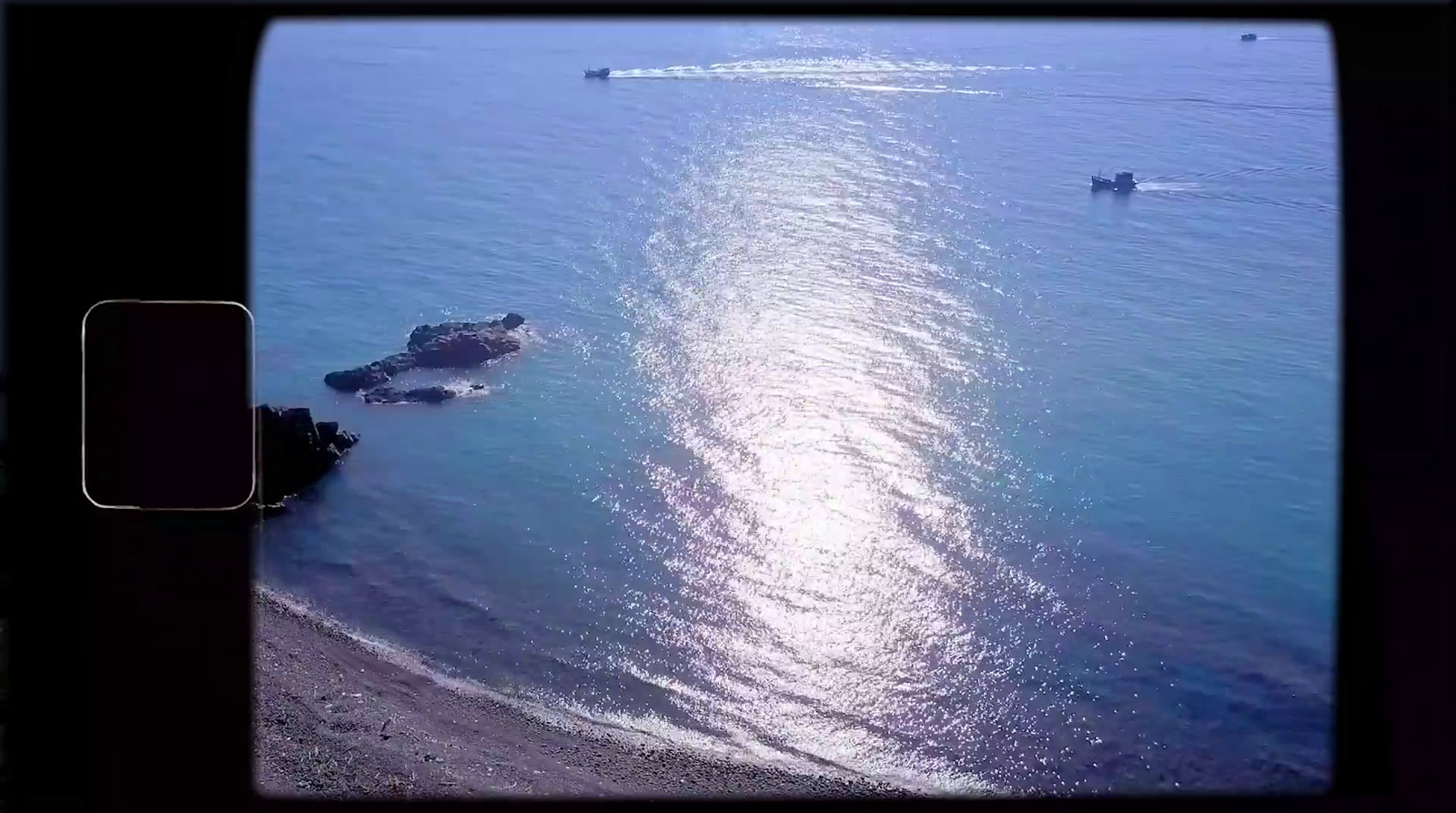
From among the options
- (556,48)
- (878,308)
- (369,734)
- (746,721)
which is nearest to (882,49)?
(556,48)

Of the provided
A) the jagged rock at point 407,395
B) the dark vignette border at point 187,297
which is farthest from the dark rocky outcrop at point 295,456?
the dark vignette border at point 187,297

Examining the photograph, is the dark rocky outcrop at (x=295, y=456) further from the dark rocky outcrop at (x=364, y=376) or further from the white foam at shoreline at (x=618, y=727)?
the white foam at shoreline at (x=618, y=727)

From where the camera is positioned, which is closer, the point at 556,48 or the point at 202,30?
the point at 202,30

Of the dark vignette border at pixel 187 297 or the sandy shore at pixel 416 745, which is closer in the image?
the dark vignette border at pixel 187 297

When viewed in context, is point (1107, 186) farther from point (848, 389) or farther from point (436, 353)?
point (436, 353)

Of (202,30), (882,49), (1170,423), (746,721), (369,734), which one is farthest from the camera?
(882,49)

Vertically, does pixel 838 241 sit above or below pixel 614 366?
above

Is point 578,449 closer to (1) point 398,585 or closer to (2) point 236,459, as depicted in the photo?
(1) point 398,585
